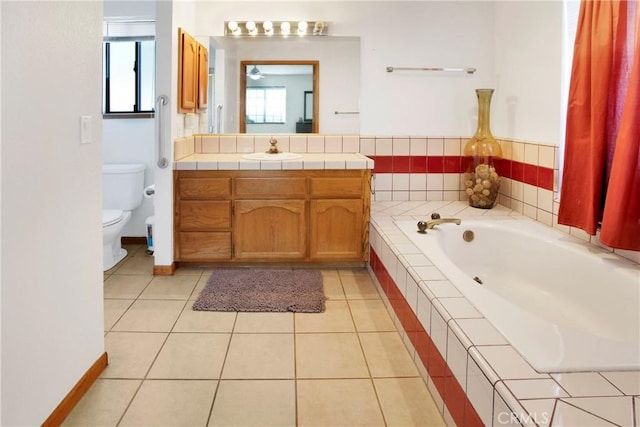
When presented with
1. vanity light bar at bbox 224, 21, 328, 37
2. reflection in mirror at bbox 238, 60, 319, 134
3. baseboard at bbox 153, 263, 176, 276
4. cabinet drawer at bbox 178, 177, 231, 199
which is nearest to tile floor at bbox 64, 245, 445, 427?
baseboard at bbox 153, 263, 176, 276

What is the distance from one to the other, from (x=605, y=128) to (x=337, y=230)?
5.81ft

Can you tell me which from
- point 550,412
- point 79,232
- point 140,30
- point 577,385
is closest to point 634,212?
point 577,385

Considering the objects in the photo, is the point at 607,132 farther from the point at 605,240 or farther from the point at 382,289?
the point at 382,289

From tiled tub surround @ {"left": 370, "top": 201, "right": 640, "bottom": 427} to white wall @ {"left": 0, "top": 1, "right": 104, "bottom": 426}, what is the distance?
51.1 inches

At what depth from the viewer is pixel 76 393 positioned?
6.32 ft

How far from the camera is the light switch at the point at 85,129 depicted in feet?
6.22

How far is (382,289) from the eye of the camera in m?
3.14

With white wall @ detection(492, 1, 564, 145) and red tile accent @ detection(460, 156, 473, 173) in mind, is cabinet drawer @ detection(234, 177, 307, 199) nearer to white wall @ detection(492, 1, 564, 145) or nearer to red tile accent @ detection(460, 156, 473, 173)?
red tile accent @ detection(460, 156, 473, 173)

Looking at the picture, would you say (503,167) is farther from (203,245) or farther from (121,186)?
(121,186)

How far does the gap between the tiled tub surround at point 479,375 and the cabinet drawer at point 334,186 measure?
1013mm

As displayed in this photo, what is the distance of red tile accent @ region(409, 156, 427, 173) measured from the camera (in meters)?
4.12

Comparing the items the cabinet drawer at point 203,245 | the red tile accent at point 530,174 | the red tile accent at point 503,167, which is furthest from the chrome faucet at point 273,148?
the red tile accent at point 530,174

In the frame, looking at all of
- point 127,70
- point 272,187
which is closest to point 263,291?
point 272,187

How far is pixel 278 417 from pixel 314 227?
1.89 m
